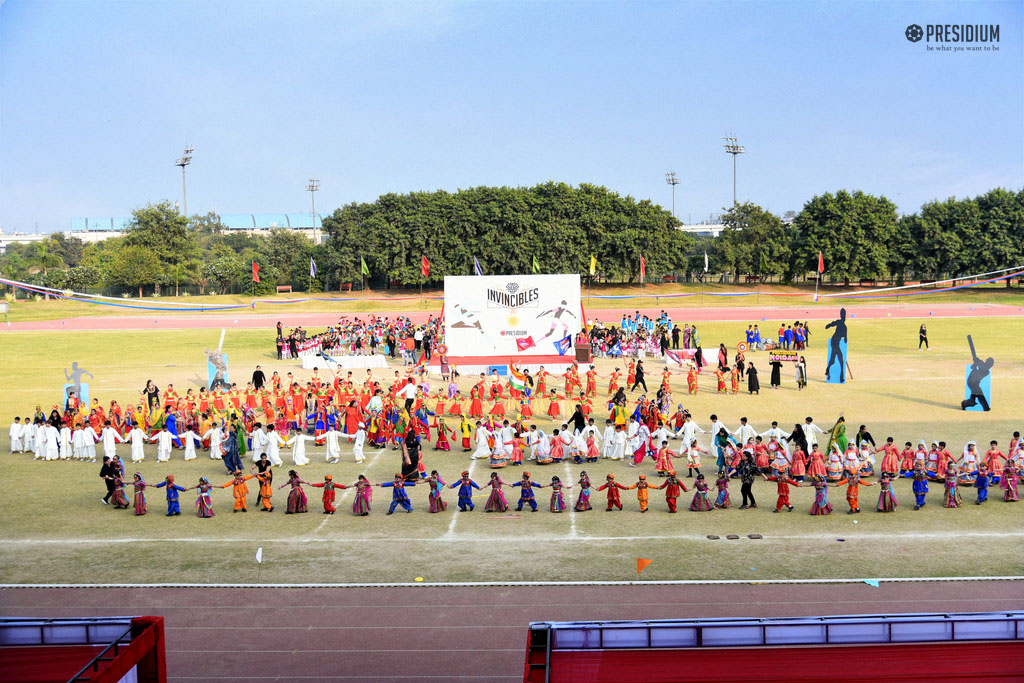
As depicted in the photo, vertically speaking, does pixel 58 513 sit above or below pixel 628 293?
below

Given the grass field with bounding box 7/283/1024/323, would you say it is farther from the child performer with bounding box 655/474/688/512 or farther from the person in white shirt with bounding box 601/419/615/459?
the child performer with bounding box 655/474/688/512

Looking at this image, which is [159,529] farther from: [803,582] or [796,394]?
[796,394]

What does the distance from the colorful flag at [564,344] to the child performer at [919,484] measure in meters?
14.8

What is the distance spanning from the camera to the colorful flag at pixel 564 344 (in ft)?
91.5

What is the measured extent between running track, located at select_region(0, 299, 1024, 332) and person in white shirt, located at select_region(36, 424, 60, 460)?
2887 cm

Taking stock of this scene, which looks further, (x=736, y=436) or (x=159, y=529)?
(x=736, y=436)

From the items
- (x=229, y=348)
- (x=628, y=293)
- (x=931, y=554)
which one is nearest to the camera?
(x=931, y=554)

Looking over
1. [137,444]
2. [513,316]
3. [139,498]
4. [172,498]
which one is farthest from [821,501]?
[513,316]

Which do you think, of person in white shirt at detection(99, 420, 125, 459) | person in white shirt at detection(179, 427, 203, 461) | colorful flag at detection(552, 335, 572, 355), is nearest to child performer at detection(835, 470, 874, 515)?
colorful flag at detection(552, 335, 572, 355)

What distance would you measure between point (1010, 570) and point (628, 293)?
54839 mm

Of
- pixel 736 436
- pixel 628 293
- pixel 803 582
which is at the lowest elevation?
pixel 803 582

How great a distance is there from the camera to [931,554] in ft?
39.4

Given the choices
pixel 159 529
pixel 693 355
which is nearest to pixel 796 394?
pixel 693 355

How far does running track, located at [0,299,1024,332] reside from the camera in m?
47.6
